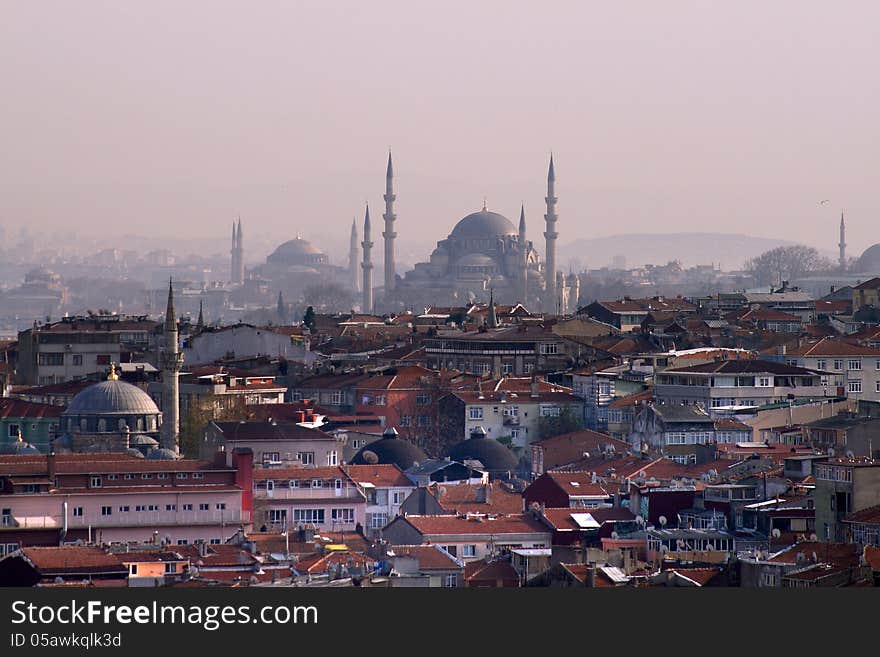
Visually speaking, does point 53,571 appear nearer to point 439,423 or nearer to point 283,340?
point 439,423

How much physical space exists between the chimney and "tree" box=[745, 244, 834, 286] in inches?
4071

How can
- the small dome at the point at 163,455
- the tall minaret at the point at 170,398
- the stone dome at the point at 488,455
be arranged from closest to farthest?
the small dome at the point at 163,455
the stone dome at the point at 488,455
the tall minaret at the point at 170,398

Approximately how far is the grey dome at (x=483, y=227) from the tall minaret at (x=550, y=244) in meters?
2.33

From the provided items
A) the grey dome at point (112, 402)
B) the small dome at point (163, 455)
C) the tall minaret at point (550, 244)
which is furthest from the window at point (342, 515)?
the tall minaret at point (550, 244)

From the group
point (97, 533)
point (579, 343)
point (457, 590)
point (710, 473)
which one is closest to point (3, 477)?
point (97, 533)

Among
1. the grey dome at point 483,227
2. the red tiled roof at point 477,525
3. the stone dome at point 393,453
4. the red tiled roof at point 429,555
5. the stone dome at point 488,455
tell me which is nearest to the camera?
the red tiled roof at point 429,555

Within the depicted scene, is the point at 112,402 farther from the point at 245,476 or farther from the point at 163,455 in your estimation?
the point at 245,476

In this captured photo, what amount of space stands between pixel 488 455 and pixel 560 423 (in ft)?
17.9

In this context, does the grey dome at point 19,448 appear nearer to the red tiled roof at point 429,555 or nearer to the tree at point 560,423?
the tree at point 560,423

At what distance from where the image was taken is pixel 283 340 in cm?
7406

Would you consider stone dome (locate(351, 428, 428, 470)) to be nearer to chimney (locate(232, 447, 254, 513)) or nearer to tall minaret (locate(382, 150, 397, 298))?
chimney (locate(232, 447, 254, 513))

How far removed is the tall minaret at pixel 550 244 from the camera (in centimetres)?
14825

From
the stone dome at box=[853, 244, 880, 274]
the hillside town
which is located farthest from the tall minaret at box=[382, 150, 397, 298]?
the hillside town

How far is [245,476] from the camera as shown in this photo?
41.5 metres
